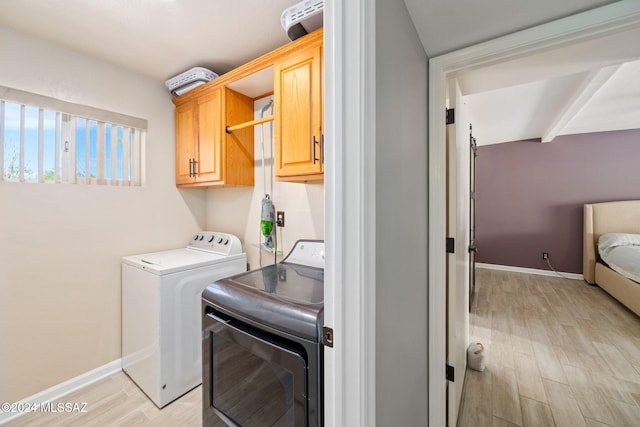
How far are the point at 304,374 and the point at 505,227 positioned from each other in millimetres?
5051

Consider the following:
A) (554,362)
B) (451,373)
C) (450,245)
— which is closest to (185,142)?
(450,245)

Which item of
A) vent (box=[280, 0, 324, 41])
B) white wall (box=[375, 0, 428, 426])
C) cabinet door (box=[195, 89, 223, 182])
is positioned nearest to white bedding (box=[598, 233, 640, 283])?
white wall (box=[375, 0, 428, 426])

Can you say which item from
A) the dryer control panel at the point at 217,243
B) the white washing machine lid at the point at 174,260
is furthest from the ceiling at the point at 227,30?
the white washing machine lid at the point at 174,260

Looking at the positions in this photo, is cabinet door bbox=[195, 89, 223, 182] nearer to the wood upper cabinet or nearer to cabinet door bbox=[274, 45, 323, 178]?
the wood upper cabinet

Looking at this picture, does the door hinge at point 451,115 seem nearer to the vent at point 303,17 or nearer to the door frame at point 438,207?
the door frame at point 438,207

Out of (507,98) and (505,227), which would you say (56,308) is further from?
(505,227)

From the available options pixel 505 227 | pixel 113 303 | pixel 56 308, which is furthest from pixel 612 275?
pixel 56 308

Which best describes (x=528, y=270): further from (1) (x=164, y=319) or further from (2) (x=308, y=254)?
(1) (x=164, y=319)

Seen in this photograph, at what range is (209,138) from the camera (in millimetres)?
2016

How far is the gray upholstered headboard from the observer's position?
11.8 feet

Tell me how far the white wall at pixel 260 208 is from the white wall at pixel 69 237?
1.57ft

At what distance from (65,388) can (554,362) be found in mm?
3607

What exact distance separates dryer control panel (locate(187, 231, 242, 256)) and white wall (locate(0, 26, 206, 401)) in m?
0.26

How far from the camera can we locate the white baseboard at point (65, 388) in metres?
1.55
